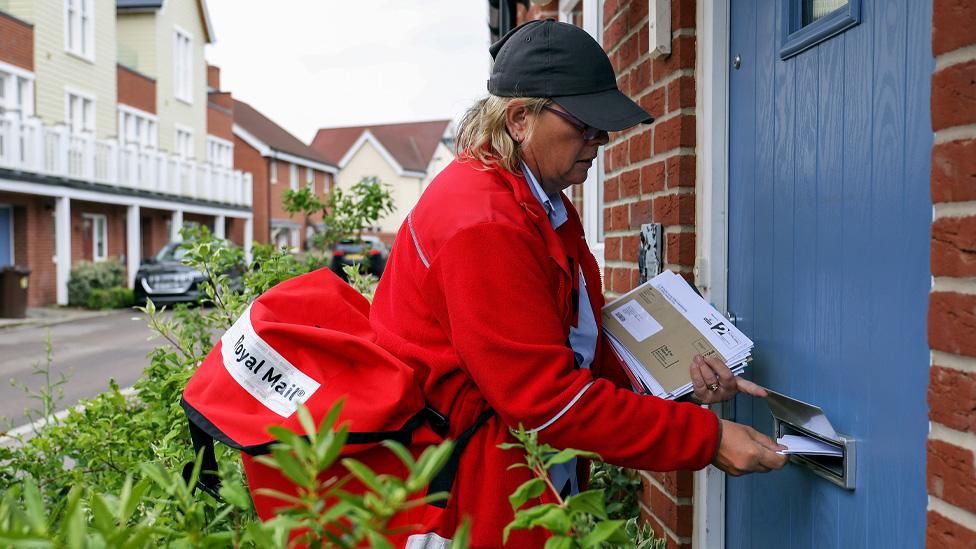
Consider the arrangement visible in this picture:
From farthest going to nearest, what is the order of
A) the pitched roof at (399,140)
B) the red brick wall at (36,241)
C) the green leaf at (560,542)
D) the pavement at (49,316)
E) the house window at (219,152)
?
1. the pitched roof at (399,140)
2. the house window at (219,152)
3. the red brick wall at (36,241)
4. the pavement at (49,316)
5. the green leaf at (560,542)

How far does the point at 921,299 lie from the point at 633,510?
1.94m

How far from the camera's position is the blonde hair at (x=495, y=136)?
6.60ft

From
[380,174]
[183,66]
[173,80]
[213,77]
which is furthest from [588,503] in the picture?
[380,174]

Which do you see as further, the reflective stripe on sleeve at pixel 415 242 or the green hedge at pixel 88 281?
the green hedge at pixel 88 281

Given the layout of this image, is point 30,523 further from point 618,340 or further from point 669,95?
point 669,95

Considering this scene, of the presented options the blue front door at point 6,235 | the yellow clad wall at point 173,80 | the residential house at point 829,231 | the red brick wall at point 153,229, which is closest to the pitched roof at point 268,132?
the yellow clad wall at point 173,80

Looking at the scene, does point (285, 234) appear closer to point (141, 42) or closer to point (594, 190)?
point (141, 42)

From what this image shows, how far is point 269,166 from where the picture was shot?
39.2m

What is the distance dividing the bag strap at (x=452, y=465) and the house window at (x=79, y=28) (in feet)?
79.4

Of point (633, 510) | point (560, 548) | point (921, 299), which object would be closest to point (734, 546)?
point (633, 510)

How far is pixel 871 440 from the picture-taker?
1.87m

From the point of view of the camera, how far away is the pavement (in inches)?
669

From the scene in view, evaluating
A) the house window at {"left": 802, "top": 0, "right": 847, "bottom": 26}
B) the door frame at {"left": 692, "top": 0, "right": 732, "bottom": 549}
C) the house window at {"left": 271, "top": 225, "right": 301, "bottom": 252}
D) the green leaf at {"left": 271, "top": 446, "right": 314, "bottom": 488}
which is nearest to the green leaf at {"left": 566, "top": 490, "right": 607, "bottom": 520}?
the green leaf at {"left": 271, "top": 446, "right": 314, "bottom": 488}

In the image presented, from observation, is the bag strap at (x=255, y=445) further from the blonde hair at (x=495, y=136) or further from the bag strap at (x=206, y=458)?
the blonde hair at (x=495, y=136)
